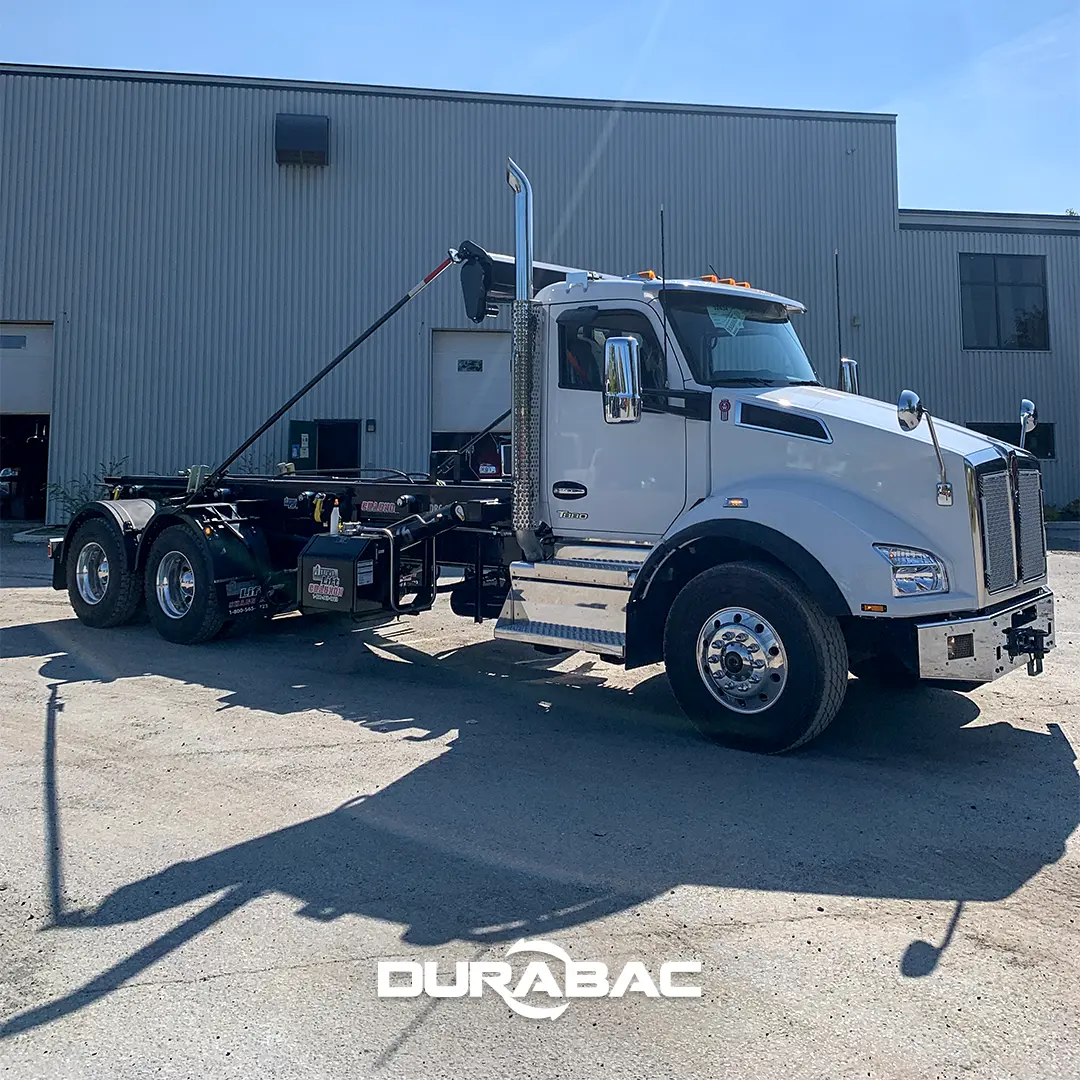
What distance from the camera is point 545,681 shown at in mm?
7676

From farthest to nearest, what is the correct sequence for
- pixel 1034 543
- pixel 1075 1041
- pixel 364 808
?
pixel 1034 543, pixel 364 808, pixel 1075 1041

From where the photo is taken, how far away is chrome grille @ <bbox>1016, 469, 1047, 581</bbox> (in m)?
5.83

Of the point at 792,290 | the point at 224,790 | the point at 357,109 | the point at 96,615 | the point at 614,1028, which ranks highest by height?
the point at 357,109

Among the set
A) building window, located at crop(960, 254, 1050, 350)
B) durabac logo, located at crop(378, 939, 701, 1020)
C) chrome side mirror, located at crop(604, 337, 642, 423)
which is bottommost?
durabac logo, located at crop(378, 939, 701, 1020)

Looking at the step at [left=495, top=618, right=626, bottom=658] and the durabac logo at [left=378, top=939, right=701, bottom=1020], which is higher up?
the step at [left=495, top=618, right=626, bottom=658]

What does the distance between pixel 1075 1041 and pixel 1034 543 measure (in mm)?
3793

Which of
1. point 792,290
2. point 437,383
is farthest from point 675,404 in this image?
point 792,290

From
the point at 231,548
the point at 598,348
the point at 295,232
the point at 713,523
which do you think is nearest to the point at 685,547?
the point at 713,523

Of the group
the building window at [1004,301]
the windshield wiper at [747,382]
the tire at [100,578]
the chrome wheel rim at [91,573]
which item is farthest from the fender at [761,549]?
the building window at [1004,301]

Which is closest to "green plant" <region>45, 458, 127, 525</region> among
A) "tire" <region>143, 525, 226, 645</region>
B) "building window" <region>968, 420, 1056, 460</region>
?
"tire" <region>143, 525, 226, 645</region>

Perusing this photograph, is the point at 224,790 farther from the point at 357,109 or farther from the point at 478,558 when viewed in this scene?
the point at 357,109

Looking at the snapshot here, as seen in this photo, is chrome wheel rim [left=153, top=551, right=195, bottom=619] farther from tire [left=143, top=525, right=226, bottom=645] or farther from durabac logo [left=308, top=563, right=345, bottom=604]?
durabac logo [left=308, top=563, right=345, bottom=604]

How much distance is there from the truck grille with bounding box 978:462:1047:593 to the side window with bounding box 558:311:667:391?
2.09m

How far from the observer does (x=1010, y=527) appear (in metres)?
5.68
